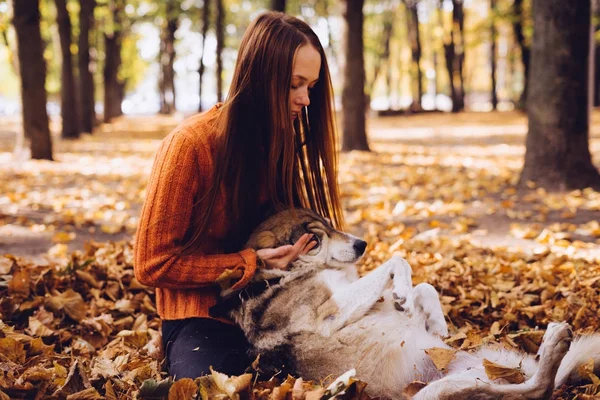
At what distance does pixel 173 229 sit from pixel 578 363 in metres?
2.29

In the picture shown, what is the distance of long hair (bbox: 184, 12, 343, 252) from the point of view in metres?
3.20

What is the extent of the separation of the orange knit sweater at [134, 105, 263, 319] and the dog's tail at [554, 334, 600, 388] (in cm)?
173

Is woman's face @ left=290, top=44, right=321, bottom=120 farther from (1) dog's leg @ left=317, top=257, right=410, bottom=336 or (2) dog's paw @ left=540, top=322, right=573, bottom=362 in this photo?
(2) dog's paw @ left=540, top=322, right=573, bottom=362

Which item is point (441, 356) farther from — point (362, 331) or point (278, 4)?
point (278, 4)

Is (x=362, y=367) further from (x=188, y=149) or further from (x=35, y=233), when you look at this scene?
(x=35, y=233)

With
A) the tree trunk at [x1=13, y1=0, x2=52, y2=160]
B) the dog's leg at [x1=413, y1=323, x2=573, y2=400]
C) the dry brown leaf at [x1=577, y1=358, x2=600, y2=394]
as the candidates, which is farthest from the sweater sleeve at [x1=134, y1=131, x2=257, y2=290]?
the tree trunk at [x1=13, y1=0, x2=52, y2=160]

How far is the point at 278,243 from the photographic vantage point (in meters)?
3.47

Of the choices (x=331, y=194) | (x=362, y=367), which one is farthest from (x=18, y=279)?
(x=362, y=367)

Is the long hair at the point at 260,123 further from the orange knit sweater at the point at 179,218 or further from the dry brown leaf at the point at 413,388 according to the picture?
the dry brown leaf at the point at 413,388

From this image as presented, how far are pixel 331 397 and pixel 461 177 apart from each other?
8.64m

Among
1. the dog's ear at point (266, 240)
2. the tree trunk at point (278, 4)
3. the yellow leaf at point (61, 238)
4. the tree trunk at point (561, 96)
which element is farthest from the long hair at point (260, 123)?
the tree trunk at point (278, 4)

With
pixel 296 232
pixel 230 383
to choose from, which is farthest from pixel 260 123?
pixel 230 383

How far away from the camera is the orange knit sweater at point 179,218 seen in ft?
10.3

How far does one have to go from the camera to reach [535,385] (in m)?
2.59
